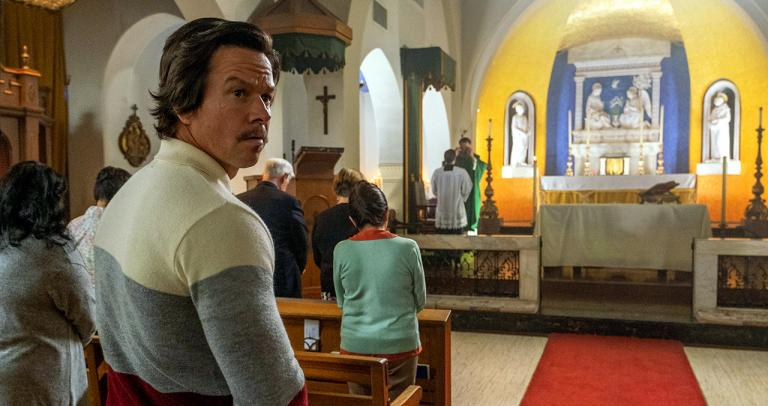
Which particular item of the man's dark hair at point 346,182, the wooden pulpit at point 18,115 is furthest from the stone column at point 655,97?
the wooden pulpit at point 18,115

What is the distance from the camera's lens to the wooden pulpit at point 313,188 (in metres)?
5.88

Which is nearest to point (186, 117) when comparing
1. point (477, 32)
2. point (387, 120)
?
point (387, 120)

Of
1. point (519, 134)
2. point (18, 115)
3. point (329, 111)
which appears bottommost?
point (18, 115)

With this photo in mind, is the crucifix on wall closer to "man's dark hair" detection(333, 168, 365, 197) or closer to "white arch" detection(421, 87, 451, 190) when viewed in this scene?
"man's dark hair" detection(333, 168, 365, 197)

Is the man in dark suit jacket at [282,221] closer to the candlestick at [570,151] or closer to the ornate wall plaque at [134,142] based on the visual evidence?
the ornate wall plaque at [134,142]

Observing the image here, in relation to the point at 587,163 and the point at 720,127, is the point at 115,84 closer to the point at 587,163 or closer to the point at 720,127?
the point at 587,163

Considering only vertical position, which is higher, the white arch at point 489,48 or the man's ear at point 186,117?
the white arch at point 489,48

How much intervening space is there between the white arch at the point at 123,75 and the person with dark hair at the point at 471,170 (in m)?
4.34

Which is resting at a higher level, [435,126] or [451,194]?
[435,126]

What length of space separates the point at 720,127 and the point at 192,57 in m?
15.9

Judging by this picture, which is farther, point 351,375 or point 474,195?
point 474,195

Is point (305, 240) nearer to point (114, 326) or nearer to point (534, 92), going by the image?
point (114, 326)

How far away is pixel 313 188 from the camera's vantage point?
235 inches

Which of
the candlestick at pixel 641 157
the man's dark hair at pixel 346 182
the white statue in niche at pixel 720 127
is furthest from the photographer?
the candlestick at pixel 641 157
